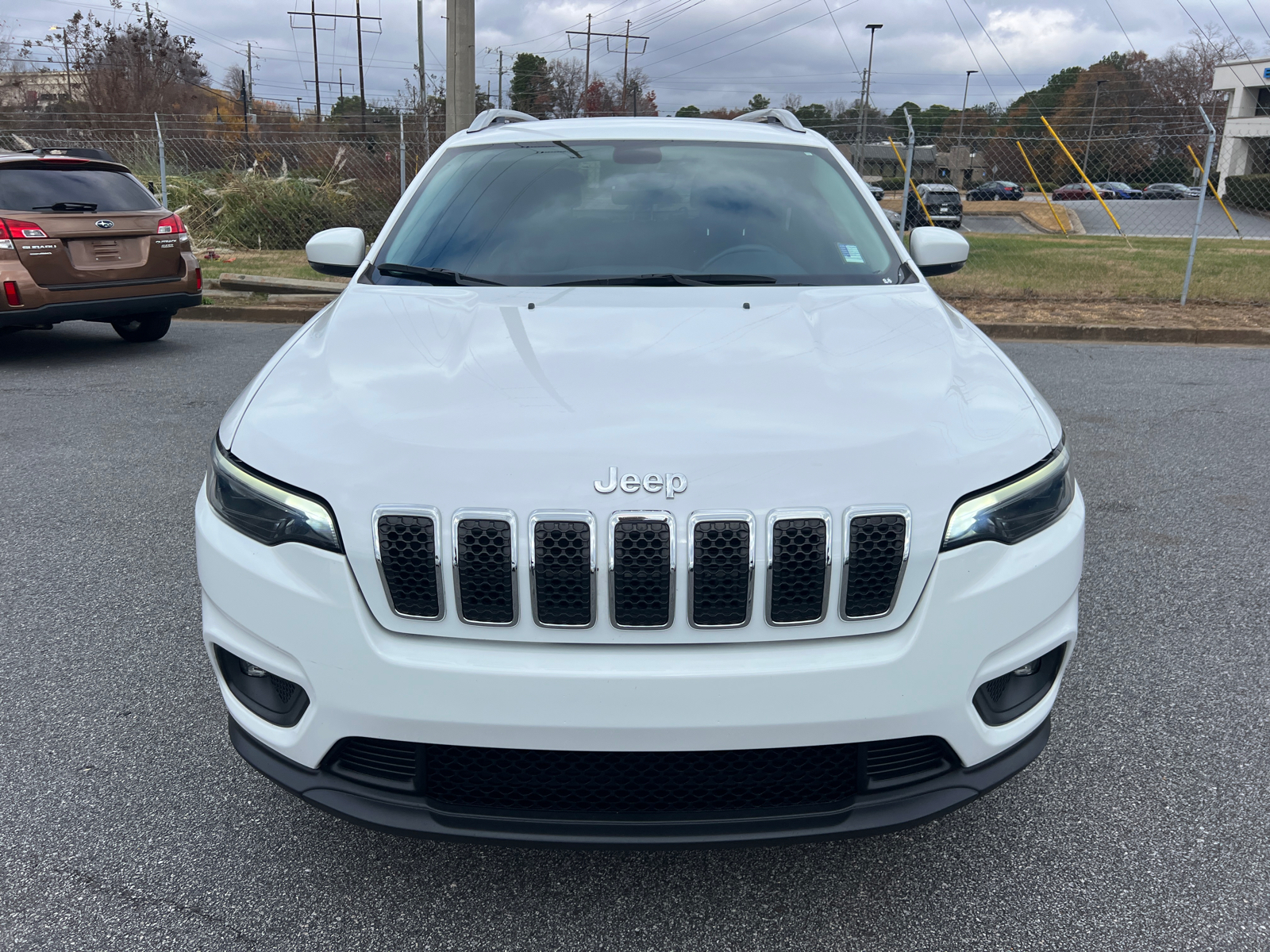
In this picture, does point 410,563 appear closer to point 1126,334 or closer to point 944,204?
point 1126,334

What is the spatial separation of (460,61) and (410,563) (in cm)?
989

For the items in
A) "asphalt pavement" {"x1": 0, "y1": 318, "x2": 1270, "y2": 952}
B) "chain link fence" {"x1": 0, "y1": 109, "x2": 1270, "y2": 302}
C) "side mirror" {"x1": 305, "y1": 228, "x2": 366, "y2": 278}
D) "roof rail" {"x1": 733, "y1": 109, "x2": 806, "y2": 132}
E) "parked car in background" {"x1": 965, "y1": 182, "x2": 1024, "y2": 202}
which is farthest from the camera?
"parked car in background" {"x1": 965, "y1": 182, "x2": 1024, "y2": 202}

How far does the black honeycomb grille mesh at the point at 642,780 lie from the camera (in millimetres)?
1832

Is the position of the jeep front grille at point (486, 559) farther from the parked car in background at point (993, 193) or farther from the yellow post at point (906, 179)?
the parked car in background at point (993, 193)

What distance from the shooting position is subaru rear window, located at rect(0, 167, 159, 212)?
7.43 m

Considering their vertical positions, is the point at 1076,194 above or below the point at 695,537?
below

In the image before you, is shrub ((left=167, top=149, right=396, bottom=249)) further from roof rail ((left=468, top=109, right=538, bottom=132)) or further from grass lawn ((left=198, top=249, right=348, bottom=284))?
roof rail ((left=468, top=109, right=538, bottom=132))

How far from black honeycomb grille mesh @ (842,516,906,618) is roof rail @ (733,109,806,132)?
260 cm

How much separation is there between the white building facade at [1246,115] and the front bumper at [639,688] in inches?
2137

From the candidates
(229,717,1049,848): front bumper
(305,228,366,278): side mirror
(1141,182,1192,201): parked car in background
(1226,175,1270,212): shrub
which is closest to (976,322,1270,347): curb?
(305,228,366,278): side mirror

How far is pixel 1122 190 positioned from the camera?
1580 inches

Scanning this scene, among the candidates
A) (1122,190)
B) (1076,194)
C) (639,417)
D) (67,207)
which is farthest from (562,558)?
(1122,190)

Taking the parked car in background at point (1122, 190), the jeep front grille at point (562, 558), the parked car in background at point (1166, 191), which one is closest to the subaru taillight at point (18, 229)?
the jeep front grille at point (562, 558)

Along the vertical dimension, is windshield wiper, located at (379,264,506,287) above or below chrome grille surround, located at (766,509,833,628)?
above
